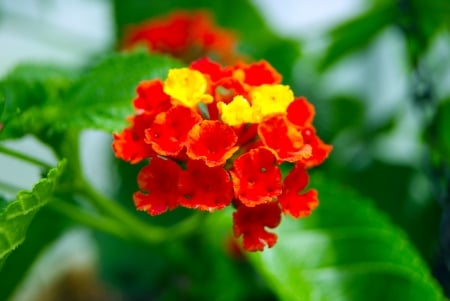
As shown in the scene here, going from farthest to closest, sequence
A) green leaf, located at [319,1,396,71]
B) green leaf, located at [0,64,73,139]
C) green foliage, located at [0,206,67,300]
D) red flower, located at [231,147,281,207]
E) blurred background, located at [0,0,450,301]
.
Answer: green leaf, located at [319,1,396,71] → blurred background, located at [0,0,450,301] → green foliage, located at [0,206,67,300] → green leaf, located at [0,64,73,139] → red flower, located at [231,147,281,207]

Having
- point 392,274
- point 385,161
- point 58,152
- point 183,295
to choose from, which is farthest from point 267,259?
point 385,161

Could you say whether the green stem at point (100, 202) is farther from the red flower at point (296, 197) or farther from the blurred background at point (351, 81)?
the blurred background at point (351, 81)

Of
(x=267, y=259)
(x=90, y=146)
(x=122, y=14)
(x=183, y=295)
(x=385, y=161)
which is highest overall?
(x=267, y=259)

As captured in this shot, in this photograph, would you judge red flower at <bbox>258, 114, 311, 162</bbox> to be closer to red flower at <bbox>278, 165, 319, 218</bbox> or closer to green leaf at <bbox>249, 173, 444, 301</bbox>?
red flower at <bbox>278, 165, 319, 218</bbox>

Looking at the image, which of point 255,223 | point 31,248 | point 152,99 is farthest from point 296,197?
point 31,248

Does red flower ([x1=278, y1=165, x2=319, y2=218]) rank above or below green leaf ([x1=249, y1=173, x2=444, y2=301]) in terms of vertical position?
above

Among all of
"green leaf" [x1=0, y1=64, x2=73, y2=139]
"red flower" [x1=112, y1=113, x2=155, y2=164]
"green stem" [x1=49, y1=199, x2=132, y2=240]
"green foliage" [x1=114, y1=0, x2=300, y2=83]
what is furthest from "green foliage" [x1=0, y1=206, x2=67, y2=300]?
"green foliage" [x1=114, y1=0, x2=300, y2=83]

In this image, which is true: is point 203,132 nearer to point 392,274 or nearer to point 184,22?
point 392,274

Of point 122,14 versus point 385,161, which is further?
point 122,14
